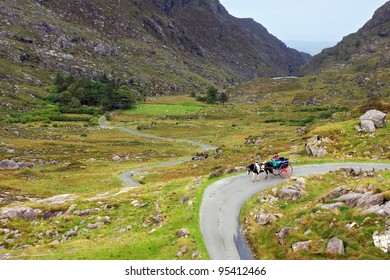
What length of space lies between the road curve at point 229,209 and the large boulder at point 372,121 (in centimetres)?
1096

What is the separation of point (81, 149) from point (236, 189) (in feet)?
223

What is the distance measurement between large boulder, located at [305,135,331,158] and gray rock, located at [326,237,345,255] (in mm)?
24245

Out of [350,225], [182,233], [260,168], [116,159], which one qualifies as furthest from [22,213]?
[116,159]

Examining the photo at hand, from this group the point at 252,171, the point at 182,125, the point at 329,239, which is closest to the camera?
the point at 329,239

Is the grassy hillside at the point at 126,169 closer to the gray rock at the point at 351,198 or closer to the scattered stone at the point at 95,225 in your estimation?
the scattered stone at the point at 95,225

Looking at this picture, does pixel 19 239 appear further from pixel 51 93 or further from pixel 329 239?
pixel 51 93

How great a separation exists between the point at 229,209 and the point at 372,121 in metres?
28.3

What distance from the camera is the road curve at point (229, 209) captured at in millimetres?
22987

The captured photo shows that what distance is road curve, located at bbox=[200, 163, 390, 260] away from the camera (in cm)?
2299

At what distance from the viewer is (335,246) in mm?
19594

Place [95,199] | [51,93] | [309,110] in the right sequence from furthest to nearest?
[51,93]
[309,110]
[95,199]

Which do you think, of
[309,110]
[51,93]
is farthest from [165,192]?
[51,93]

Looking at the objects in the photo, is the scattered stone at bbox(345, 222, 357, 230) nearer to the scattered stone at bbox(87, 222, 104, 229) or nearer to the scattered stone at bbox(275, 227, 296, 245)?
the scattered stone at bbox(275, 227, 296, 245)

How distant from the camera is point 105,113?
16200cm
